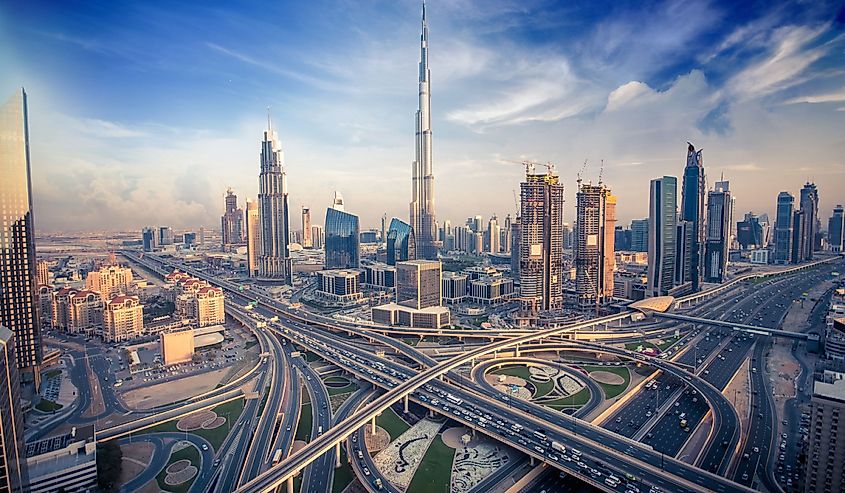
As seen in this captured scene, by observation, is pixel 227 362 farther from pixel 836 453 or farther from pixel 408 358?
pixel 836 453

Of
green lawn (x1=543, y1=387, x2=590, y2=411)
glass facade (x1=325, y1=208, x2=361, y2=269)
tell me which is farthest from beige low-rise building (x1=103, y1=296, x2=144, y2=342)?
green lawn (x1=543, y1=387, x2=590, y2=411)

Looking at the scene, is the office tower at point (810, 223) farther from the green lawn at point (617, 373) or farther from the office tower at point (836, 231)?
the green lawn at point (617, 373)

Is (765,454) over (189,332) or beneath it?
beneath

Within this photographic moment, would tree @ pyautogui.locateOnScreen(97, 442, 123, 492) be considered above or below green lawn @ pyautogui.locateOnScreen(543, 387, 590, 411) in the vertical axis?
above

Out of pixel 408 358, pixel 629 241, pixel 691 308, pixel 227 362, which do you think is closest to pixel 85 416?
pixel 227 362

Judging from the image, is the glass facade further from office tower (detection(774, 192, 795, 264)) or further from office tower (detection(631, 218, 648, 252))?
office tower (detection(774, 192, 795, 264))

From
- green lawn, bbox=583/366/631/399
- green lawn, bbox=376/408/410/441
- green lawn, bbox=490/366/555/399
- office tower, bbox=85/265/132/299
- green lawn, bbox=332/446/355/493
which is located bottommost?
green lawn, bbox=332/446/355/493
